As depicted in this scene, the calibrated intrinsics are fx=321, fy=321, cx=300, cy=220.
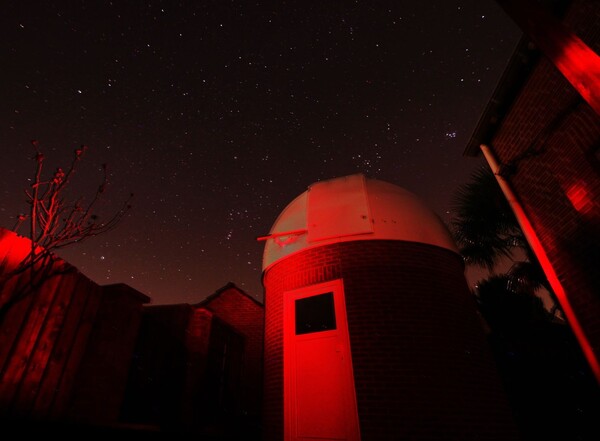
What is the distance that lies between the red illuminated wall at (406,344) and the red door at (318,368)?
17 centimetres

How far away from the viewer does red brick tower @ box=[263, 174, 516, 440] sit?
496cm

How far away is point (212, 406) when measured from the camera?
7.75 metres

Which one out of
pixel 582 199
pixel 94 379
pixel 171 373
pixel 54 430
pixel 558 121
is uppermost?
pixel 558 121

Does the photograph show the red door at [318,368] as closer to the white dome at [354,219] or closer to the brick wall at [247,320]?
the white dome at [354,219]

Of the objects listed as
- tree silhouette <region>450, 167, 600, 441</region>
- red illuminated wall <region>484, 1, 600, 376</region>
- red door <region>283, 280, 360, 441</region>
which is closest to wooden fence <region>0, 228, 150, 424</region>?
red door <region>283, 280, 360, 441</region>

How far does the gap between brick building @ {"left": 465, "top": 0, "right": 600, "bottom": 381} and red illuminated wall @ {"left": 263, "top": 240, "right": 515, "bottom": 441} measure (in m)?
1.54

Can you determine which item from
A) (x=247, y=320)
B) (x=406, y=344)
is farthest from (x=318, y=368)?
(x=247, y=320)

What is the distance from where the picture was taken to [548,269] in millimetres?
5441

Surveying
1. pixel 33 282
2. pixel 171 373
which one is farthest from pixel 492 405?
pixel 33 282

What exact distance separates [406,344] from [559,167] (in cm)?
387

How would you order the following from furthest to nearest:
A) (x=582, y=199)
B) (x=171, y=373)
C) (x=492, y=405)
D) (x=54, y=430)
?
1. (x=171, y=373)
2. (x=492, y=405)
3. (x=582, y=199)
4. (x=54, y=430)

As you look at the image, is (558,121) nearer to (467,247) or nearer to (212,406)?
(467,247)

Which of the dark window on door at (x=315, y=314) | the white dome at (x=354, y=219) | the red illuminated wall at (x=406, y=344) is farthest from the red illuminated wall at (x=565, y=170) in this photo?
the dark window on door at (x=315, y=314)

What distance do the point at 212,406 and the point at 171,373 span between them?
1.59 meters
